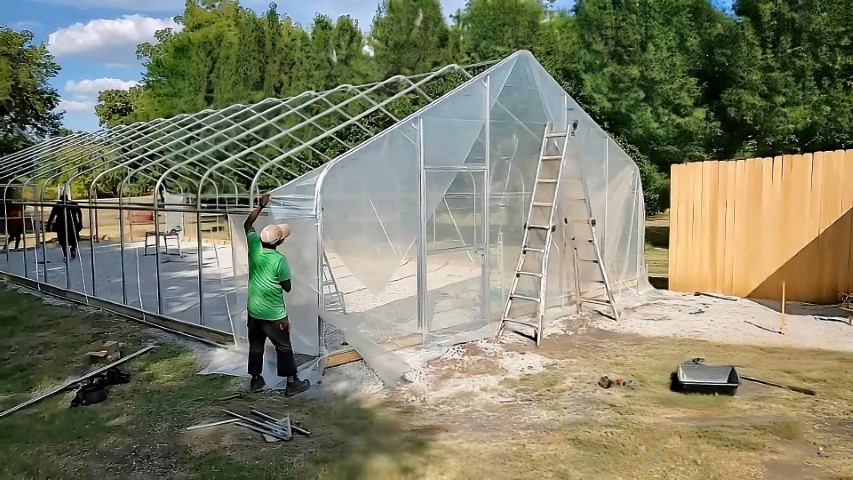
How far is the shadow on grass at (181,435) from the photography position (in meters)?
4.28

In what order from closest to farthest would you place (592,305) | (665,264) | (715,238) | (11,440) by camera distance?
(11,440)
(592,305)
(715,238)
(665,264)

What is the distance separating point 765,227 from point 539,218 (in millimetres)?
3763

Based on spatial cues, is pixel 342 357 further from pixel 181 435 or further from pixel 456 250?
A: pixel 456 250

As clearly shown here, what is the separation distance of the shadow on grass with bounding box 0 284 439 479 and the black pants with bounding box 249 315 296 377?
0.28 metres

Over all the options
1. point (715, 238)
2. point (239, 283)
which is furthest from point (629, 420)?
point (715, 238)

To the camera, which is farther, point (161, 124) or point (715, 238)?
point (161, 124)

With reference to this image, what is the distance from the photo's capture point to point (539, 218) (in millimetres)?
8086

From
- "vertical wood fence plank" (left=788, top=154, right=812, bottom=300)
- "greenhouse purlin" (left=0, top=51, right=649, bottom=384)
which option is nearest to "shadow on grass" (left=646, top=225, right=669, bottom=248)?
"greenhouse purlin" (left=0, top=51, right=649, bottom=384)

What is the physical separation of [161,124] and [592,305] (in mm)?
8342

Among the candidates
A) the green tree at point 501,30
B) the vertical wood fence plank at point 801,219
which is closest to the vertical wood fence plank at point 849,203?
the vertical wood fence plank at point 801,219

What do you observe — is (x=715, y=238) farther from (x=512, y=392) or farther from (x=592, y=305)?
(x=512, y=392)

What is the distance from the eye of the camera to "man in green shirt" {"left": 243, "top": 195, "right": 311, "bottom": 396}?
216 inches

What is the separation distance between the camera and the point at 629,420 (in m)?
4.99

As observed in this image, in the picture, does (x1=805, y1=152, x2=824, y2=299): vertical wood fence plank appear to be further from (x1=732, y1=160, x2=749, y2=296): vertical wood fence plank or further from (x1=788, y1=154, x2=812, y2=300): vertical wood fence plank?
→ (x1=732, y1=160, x2=749, y2=296): vertical wood fence plank
